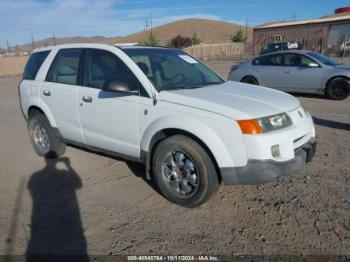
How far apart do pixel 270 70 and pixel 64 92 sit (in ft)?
25.0

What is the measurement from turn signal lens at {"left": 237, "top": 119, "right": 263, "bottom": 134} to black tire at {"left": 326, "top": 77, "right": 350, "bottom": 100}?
7428 mm

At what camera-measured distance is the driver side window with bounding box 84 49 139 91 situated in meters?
4.29

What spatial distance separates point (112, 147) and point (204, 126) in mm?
1520

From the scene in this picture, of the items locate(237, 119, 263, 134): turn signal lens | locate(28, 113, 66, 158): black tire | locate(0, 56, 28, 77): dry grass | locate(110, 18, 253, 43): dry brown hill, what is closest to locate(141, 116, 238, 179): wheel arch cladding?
locate(237, 119, 263, 134): turn signal lens

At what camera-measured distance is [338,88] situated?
32.1ft

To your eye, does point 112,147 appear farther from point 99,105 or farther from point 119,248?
point 119,248

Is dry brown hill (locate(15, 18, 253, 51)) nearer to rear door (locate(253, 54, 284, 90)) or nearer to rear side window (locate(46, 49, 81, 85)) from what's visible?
rear door (locate(253, 54, 284, 90))

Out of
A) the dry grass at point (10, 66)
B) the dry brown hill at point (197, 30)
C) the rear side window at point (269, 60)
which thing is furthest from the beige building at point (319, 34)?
the dry brown hill at point (197, 30)

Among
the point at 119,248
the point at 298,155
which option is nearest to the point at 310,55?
the point at 298,155

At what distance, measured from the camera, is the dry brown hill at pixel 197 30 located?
10432cm

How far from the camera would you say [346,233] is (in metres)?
3.31

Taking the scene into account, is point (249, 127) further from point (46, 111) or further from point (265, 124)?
point (46, 111)

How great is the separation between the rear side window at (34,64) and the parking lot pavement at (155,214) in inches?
59.6

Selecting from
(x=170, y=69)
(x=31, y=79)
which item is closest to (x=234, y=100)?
(x=170, y=69)
